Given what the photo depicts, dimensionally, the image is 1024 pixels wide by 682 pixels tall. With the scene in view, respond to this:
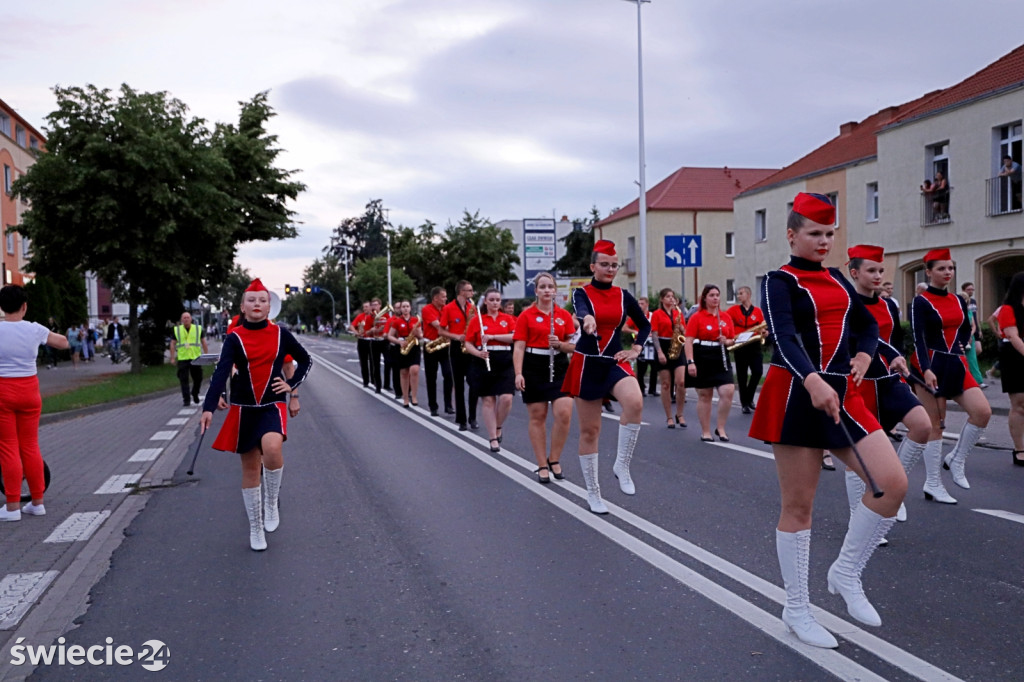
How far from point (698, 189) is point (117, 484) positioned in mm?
49401

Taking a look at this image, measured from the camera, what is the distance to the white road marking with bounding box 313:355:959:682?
3.92 m

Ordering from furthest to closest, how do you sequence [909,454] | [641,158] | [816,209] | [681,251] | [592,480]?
[641,158], [681,251], [592,480], [909,454], [816,209]

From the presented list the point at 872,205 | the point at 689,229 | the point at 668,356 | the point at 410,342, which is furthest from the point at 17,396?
the point at 689,229

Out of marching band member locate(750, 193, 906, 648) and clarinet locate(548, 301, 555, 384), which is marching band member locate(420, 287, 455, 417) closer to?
clarinet locate(548, 301, 555, 384)

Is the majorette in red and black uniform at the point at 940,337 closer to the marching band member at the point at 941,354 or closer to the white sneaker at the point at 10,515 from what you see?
the marching band member at the point at 941,354

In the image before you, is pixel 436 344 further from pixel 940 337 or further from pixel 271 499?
pixel 940 337

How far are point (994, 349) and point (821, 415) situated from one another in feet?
59.8

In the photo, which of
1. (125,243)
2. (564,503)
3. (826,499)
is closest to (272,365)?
(564,503)

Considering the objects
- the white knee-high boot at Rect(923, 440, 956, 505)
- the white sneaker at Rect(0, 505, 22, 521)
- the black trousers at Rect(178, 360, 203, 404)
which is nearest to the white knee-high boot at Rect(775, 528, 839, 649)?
the white knee-high boot at Rect(923, 440, 956, 505)

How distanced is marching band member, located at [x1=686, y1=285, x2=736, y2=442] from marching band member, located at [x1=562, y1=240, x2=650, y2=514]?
14.3 feet

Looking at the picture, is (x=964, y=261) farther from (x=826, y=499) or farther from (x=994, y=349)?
(x=826, y=499)

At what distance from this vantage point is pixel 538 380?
8766 millimetres

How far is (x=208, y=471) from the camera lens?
9.98 metres

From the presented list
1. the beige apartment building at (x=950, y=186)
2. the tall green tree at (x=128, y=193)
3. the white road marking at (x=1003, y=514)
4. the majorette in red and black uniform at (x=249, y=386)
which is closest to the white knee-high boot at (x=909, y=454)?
the white road marking at (x=1003, y=514)
